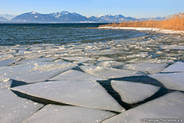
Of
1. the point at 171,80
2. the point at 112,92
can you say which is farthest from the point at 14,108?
the point at 171,80

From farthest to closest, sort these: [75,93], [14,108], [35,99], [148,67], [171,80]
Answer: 1. [148,67]
2. [171,80]
3. [75,93]
4. [35,99]
5. [14,108]

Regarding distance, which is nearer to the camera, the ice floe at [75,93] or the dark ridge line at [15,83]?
the ice floe at [75,93]

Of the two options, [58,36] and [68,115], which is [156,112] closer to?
[68,115]

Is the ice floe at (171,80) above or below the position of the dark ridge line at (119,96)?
above

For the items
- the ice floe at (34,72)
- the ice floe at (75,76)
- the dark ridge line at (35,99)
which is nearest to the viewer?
the dark ridge line at (35,99)

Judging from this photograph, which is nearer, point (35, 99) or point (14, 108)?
point (14, 108)

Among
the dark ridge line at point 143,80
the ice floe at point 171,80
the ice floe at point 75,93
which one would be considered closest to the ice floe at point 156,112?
the ice floe at point 75,93

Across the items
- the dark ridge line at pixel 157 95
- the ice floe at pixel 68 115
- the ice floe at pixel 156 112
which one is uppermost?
the ice floe at pixel 156 112

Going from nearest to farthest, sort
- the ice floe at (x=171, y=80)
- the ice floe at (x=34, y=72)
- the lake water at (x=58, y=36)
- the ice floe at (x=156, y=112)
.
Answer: the ice floe at (x=156, y=112), the ice floe at (x=171, y=80), the ice floe at (x=34, y=72), the lake water at (x=58, y=36)

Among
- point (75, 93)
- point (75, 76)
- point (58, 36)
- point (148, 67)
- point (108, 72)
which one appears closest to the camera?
point (75, 93)

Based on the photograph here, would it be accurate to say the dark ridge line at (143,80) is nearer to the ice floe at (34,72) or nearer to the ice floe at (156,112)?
the ice floe at (156,112)

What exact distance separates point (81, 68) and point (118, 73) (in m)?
0.78

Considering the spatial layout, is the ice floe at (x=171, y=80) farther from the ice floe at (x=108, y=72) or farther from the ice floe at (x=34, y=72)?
the ice floe at (x=34, y=72)

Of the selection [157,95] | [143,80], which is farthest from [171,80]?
[157,95]
